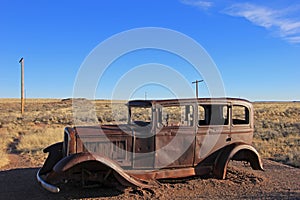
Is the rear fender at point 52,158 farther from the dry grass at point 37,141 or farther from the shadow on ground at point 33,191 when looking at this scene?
the dry grass at point 37,141

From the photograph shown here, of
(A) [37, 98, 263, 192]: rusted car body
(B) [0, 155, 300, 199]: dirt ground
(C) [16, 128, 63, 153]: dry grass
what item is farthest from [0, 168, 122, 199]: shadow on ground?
(C) [16, 128, 63, 153]: dry grass

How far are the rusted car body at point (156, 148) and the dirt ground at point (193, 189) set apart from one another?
0.25m

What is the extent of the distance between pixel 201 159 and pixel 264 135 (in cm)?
1111

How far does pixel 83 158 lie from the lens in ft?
18.7

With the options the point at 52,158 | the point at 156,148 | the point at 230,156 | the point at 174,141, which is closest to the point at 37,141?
the point at 52,158

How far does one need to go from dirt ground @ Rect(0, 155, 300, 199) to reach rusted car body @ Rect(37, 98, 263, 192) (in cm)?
25

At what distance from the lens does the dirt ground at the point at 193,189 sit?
21.0 ft

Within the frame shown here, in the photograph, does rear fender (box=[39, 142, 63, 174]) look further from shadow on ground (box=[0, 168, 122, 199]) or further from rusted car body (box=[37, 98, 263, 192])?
shadow on ground (box=[0, 168, 122, 199])

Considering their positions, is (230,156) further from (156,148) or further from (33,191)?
(33,191)

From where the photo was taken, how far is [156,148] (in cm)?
655

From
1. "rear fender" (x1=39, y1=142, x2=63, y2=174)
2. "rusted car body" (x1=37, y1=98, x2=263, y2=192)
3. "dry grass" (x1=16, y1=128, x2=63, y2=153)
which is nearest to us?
"rusted car body" (x1=37, y1=98, x2=263, y2=192)

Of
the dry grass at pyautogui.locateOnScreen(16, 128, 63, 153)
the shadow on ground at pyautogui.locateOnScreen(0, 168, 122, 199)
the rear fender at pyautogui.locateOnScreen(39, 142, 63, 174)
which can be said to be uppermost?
the rear fender at pyautogui.locateOnScreen(39, 142, 63, 174)

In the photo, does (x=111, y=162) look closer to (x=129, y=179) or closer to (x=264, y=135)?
(x=129, y=179)

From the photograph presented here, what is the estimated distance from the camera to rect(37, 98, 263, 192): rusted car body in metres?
6.23
